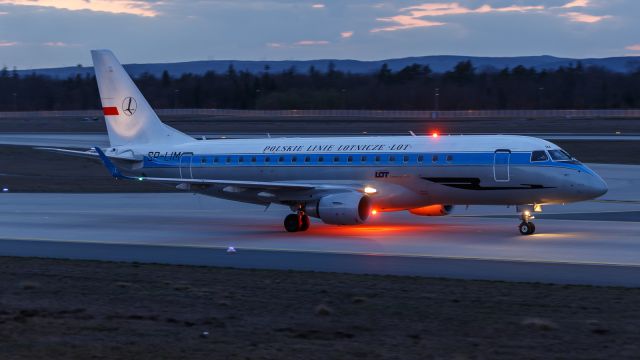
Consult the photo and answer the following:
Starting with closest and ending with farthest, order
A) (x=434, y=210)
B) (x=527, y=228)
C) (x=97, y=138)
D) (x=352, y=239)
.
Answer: (x=352, y=239), (x=527, y=228), (x=434, y=210), (x=97, y=138)

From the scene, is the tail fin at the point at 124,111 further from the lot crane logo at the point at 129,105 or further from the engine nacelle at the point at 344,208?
the engine nacelle at the point at 344,208

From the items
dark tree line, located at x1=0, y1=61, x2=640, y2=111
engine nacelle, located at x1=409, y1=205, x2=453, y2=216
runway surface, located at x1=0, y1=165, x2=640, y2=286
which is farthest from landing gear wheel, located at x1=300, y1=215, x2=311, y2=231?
dark tree line, located at x1=0, y1=61, x2=640, y2=111

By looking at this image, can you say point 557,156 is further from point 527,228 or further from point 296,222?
point 296,222

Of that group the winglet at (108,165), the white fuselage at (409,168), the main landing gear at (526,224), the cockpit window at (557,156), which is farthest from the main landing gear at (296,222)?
the cockpit window at (557,156)

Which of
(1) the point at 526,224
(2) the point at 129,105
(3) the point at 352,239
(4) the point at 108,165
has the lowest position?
(3) the point at 352,239

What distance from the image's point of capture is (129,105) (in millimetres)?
35625

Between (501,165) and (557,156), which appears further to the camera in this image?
(501,165)

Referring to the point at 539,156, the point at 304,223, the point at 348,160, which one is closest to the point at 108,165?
the point at 304,223

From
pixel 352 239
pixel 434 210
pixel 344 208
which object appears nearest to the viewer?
pixel 352 239

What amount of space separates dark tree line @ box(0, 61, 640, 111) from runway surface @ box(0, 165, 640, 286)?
109 metres

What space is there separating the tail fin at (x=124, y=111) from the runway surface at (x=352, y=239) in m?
2.92

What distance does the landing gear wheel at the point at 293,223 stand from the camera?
30.5 m

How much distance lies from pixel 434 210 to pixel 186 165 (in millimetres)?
9117

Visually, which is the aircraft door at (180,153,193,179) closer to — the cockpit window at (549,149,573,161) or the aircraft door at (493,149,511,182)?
the aircraft door at (493,149,511,182)
